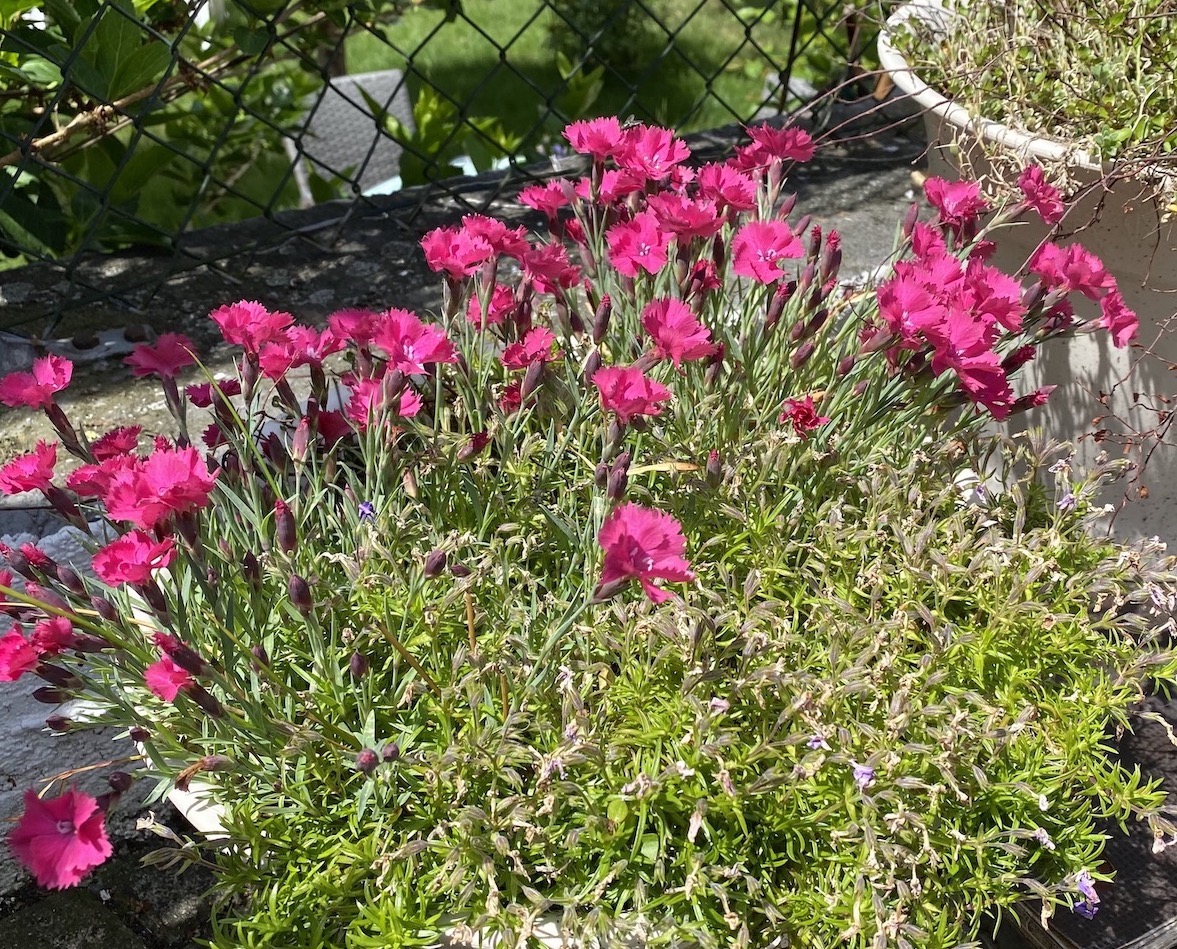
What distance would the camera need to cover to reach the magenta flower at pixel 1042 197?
1.40m

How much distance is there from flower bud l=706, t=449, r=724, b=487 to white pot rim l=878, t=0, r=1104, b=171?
2.16ft

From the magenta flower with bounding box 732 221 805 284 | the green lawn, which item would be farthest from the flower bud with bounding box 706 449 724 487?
the green lawn

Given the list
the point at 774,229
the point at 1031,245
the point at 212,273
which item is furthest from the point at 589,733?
the point at 212,273

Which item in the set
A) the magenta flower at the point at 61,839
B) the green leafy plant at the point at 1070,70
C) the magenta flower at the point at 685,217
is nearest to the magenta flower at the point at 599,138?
the magenta flower at the point at 685,217

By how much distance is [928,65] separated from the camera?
1.72m

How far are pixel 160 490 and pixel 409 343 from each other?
0.35 meters

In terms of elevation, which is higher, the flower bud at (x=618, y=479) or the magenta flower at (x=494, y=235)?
the magenta flower at (x=494, y=235)

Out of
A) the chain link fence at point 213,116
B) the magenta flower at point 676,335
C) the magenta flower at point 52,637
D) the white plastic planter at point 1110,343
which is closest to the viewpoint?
the magenta flower at point 52,637

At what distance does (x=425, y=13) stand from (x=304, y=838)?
6.11 meters

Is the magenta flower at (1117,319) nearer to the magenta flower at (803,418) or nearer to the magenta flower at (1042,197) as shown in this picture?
the magenta flower at (1042,197)

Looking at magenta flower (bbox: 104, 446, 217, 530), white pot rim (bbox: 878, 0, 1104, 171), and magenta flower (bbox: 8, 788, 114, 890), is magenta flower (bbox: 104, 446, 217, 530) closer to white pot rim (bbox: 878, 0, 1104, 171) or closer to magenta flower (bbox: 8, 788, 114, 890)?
magenta flower (bbox: 8, 788, 114, 890)

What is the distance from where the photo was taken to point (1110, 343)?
1.58 m

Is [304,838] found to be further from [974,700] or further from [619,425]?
[974,700]

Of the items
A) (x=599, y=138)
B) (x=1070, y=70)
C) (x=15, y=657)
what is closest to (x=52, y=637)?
(x=15, y=657)
